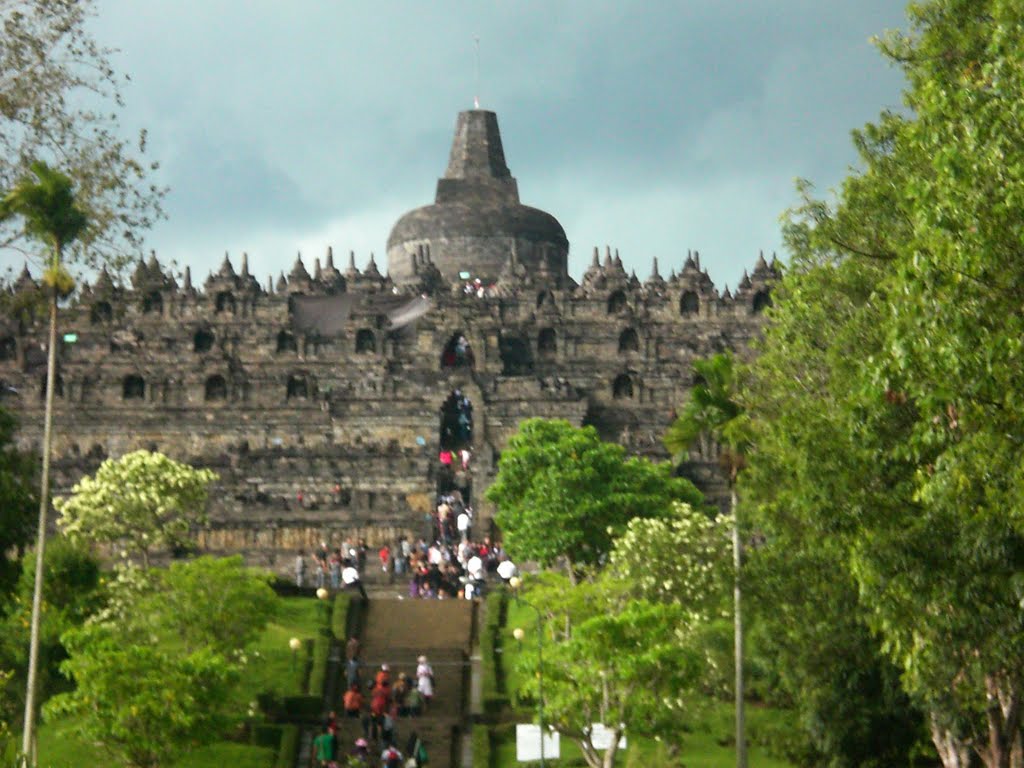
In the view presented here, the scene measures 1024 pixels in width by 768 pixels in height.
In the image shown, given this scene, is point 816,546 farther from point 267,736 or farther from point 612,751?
point 267,736

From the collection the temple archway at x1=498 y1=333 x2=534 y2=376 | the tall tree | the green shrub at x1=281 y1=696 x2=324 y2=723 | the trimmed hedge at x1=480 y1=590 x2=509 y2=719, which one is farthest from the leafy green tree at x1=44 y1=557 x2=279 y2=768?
the temple archway at x1=498 y1=333 x2=534 y2=376

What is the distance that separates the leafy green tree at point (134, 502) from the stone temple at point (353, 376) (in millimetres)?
7425

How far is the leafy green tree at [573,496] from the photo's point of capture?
59.6 meters

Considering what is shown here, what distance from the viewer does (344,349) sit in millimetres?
92312

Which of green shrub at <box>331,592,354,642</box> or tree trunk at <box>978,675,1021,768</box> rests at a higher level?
green shrub at <box>331,592,354,642</box>

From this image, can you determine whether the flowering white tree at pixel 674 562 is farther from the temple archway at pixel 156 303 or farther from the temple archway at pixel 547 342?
the temple archway at pixel 156 303

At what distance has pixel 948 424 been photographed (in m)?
30.3

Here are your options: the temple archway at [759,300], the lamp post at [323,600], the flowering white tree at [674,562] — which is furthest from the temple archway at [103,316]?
the flowering white tree at [674,562]

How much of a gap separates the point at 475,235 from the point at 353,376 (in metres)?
24.6

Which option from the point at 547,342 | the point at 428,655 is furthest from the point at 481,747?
the point at 547,342

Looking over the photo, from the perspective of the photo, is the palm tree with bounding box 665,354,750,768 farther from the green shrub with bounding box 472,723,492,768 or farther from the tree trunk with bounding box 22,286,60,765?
the tree trunk with bounding box 22,286,60,765

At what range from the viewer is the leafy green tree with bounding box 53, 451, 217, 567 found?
61062 mm

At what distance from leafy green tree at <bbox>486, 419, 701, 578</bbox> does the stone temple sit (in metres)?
9.74

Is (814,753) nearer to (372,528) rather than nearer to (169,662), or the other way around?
(169,662)
